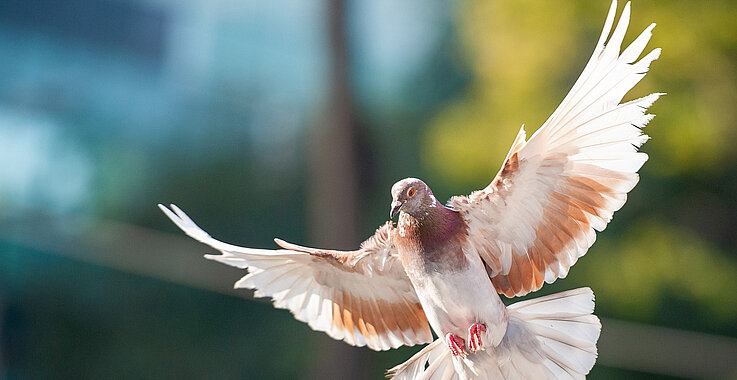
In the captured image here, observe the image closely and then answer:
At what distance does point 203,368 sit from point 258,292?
3.79 metres

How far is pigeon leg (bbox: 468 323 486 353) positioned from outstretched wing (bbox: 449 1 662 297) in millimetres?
98

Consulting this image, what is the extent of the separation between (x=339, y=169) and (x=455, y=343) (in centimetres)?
216

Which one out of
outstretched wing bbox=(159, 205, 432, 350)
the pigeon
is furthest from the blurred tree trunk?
the pigeon

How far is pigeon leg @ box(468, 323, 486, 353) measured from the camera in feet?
3.03

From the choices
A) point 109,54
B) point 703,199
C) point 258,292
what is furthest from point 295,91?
point 258,292

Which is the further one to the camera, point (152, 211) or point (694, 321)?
point (152, 211)

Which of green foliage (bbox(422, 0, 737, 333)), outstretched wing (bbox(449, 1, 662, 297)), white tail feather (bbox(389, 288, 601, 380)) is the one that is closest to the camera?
outstretched wing (bbox(449, 1, 662, 297))

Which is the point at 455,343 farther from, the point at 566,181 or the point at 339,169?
the point at 339,169

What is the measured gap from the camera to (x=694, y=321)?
142 inches

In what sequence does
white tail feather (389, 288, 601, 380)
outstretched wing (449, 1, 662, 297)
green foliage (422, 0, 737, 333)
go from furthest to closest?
1. green foliage (422, 0, 737, 333)
2. white tail feather (389, 288, 601, 380)
3. outstretched wing (449, 1, 662, 297)

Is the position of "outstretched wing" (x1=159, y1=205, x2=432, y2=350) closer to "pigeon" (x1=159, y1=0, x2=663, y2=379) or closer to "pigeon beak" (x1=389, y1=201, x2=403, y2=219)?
"pigeon" (x1=159, y1=0, x2=663, y2=379)

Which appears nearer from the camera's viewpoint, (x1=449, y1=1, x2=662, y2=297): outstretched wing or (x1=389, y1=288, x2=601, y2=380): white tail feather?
(x1=449, y1=1, x2=662, y2=297): outstretched wing

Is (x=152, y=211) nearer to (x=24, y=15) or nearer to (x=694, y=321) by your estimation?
(x=24, y=15)

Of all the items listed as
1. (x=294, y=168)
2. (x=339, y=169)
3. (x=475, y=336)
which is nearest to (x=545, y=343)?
(x=475, y=336)
